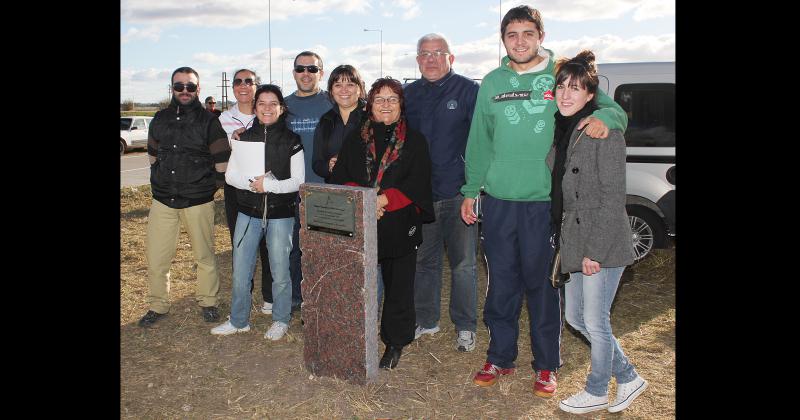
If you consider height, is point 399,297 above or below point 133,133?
below

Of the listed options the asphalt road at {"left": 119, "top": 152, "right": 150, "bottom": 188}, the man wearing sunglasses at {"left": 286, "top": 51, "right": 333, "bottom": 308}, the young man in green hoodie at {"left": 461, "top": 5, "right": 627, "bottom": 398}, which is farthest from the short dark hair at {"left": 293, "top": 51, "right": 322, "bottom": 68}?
the asphalt road at {"left": 119, "top": 152, "right": 150, "bottom": 188}

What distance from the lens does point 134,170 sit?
62.0 feet

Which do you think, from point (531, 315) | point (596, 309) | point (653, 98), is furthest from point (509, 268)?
point (653, 98)

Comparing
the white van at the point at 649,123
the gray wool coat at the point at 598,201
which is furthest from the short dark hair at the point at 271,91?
the white van at the point at 649,123

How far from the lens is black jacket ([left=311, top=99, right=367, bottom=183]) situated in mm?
4672

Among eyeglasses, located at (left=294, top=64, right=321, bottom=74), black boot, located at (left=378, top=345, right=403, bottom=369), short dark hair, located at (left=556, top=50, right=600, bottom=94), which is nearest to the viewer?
short dark hair, located at (left=556, top=50, right=600, bottom=94)

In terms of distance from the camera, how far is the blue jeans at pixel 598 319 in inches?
142

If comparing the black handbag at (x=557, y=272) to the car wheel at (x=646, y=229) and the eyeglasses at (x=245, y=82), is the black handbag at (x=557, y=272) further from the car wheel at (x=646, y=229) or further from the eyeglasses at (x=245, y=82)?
the car wheel at (x=646, y=229)

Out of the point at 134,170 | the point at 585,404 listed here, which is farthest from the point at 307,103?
the point at 134,170

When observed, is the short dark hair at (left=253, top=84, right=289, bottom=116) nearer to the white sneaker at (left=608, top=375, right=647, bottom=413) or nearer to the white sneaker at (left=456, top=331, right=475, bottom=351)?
the white sneaker at (left=456, top=331, right=475, bottom=351)

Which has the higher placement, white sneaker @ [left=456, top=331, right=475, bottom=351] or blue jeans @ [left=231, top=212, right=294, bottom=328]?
blue jeans @ [left=231, top=212, right=294, bottom=328]

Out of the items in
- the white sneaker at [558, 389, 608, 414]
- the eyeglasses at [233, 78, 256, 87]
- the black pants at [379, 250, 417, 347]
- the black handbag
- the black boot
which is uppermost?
the eyeglasses at [233, 78, 256, 87]

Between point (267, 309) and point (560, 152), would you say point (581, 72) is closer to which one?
point (560, 152)

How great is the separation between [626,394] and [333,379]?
190 centimetres
